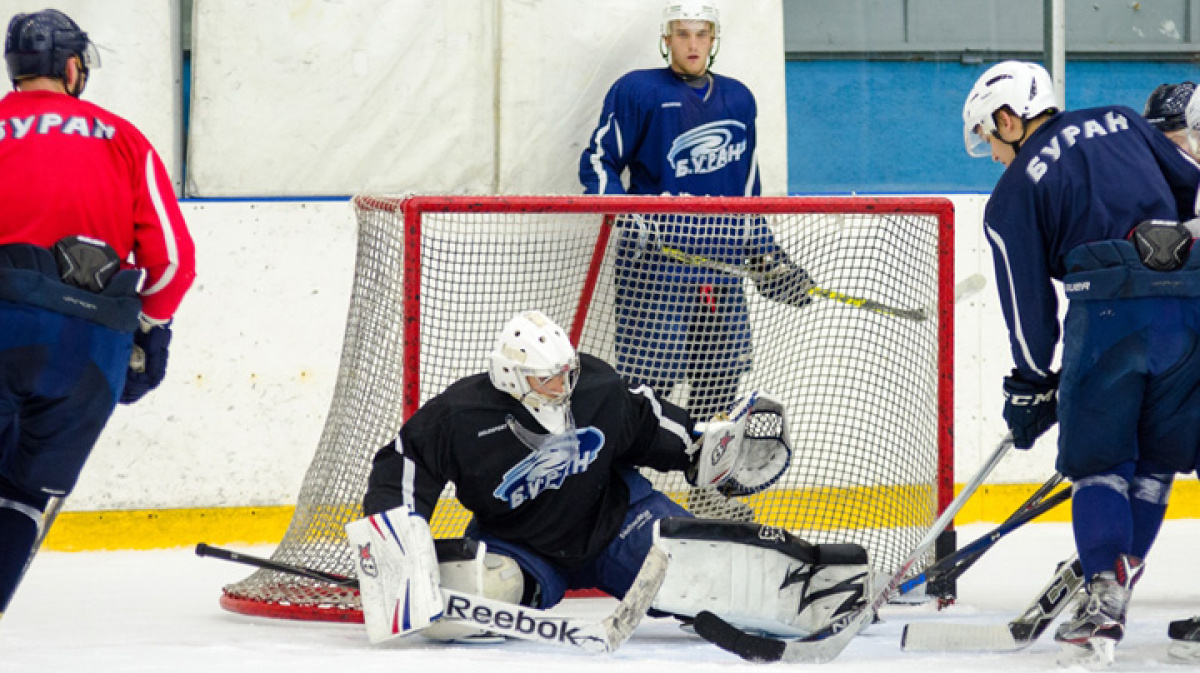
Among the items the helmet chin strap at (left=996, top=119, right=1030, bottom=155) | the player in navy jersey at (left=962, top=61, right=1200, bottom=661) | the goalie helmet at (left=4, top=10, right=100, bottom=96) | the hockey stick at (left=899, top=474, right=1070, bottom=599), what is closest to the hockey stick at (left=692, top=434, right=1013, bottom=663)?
the hockey stick at (left=899, top=474, right=1070, bottom=599)

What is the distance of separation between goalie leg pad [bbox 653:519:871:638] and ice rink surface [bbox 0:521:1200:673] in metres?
0.08

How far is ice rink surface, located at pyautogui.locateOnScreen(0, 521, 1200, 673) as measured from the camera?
2.93 meters

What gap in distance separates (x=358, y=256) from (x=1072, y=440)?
1739 mm

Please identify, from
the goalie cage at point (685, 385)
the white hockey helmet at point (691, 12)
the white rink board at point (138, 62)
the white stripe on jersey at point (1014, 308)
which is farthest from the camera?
the white hockey helmet at point (691, 12)

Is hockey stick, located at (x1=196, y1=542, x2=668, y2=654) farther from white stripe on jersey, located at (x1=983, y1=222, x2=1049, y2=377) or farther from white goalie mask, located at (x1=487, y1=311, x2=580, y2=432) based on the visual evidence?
white stripe on jersey, located at (x1=983, y1=222, x2=1049, y2=377)

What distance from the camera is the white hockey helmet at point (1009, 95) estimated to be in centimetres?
314

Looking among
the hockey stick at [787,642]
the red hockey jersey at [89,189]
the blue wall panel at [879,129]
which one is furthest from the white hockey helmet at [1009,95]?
the blue wall panel at [879,129]

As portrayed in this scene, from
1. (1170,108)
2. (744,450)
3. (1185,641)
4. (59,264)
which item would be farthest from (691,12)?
(1185,641)

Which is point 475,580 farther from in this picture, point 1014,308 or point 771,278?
Result: point 771,278

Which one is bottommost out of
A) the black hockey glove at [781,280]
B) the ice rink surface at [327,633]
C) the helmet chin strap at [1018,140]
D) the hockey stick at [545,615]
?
the ice rink surface at [327,633]

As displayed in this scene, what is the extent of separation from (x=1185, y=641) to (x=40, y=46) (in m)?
2.21

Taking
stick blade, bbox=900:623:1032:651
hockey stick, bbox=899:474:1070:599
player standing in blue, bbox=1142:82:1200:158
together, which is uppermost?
player standing in blue, bbox=1142:82:1200:158

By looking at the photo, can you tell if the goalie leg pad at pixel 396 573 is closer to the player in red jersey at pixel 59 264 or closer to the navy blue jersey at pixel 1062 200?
the player in red jersey at pixel 59 264

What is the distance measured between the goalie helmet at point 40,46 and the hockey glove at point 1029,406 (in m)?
1.76
